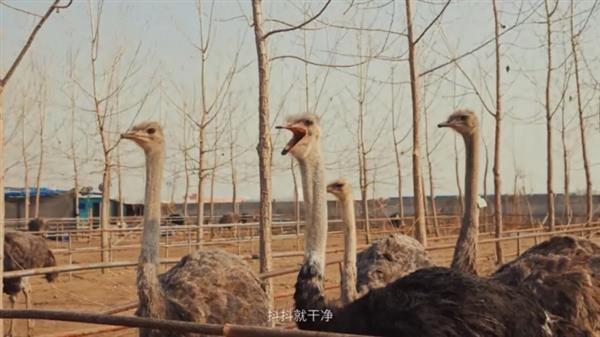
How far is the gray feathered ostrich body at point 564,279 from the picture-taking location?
14.5ft

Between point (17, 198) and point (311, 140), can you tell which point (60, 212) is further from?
point (311, 140)

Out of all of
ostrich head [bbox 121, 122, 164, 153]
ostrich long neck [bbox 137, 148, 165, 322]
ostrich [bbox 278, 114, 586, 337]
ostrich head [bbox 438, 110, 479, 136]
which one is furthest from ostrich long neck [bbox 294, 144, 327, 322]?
ostrich head [bbox 438, 110, 479, 136]

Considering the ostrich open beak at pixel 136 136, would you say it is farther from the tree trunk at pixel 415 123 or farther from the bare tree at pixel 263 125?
the tree trunk at pixel 415 123

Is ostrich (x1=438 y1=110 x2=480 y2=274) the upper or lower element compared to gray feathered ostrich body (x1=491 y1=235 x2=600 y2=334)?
upper

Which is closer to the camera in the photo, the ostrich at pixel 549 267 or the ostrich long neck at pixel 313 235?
the ostrich long neck at pixel 313 235

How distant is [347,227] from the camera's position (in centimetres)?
444

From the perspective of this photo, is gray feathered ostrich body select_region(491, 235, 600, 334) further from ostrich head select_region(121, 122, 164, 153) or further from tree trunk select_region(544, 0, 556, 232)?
tree trunk select_region(544, 0, 556, 232)

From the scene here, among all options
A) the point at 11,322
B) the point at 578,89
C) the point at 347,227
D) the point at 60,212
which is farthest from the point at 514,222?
the point at 347,227

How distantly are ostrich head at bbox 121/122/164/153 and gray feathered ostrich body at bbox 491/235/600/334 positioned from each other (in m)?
1.98

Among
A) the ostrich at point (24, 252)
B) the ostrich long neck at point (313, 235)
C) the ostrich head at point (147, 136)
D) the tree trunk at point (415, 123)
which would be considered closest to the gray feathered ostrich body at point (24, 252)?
the ostrich at point (24, 252)

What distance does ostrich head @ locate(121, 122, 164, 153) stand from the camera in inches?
185

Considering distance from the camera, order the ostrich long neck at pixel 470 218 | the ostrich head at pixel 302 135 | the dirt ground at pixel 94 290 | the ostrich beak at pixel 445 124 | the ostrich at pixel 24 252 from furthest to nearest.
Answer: the ostrich at pixel 24 252, the dirt ground at pixel 94 290, the ostrich beak at pixel 445 124, the ostrich long neck at pixel 470 218, the ostrich head at pixel 302 135

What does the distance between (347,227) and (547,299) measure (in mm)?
1092

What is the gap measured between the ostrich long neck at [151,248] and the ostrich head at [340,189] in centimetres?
92
